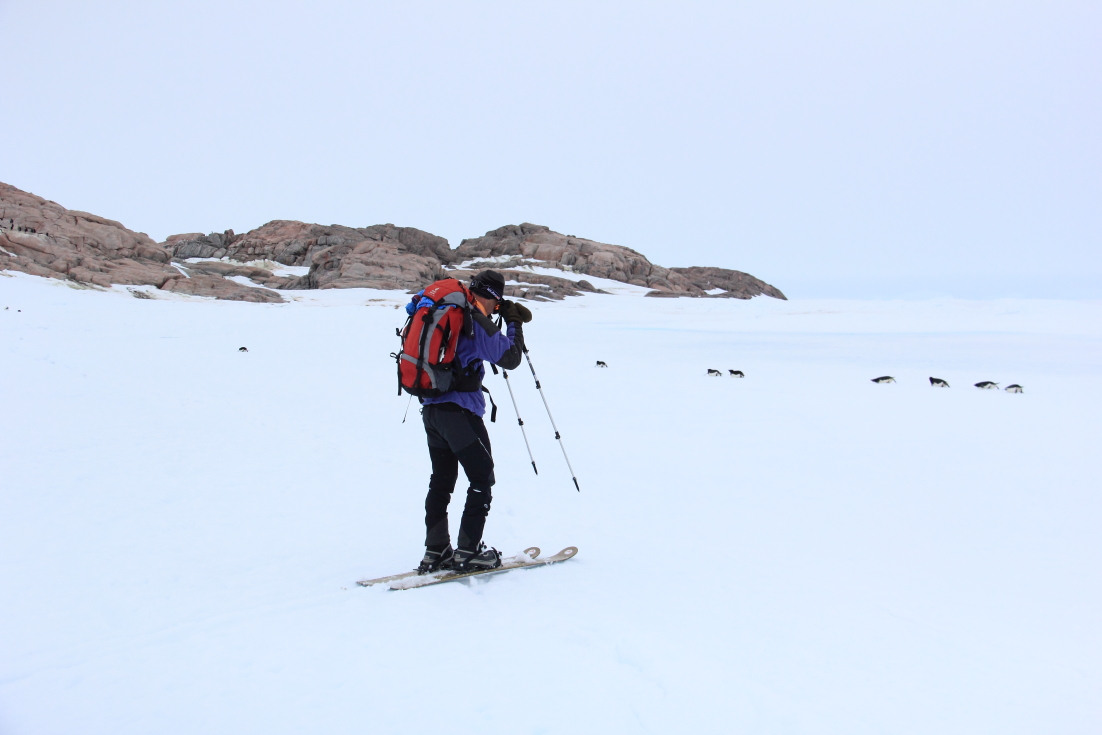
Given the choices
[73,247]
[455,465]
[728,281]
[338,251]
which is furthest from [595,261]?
[455,465]

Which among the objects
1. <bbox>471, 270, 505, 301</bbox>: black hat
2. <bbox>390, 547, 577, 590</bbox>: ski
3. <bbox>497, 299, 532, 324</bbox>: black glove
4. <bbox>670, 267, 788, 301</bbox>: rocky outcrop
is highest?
<bbox>670, 267, 788, 301</bbox>: rocky outcrop

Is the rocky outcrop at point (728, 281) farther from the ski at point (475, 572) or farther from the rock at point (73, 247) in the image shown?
the ski at point (475, 572)

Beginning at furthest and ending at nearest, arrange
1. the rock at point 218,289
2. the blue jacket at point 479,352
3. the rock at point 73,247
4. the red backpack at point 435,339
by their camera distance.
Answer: the rock at point 218,289, the rock at point 73,247, the blue jacket at point 479,352, the red backpack at point 435,339

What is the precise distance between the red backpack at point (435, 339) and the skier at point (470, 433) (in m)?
0.08

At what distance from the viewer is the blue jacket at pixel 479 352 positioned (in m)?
4.31

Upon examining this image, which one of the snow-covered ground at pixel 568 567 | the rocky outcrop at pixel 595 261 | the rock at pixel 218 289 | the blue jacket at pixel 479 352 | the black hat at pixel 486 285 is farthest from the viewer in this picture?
the rocky outcrop at pixel 595 261

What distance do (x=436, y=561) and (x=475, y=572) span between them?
29 cm

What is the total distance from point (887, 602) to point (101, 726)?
15.2 ft

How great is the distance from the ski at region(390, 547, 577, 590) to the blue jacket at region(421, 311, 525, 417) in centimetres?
115

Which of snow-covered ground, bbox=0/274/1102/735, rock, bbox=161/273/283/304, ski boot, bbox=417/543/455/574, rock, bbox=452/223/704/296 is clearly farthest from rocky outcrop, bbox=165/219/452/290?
ski boot, bbox=417/543/455/574

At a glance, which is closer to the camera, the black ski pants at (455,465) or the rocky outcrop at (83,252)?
the black ski pants at (455,465)

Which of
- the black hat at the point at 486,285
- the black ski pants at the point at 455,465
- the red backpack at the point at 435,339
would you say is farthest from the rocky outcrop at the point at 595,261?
the red backpack at the point at 435,339

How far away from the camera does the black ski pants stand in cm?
438

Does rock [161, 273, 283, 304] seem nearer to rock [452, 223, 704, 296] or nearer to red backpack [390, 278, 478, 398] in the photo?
rock [452, 223, 704, 296]
